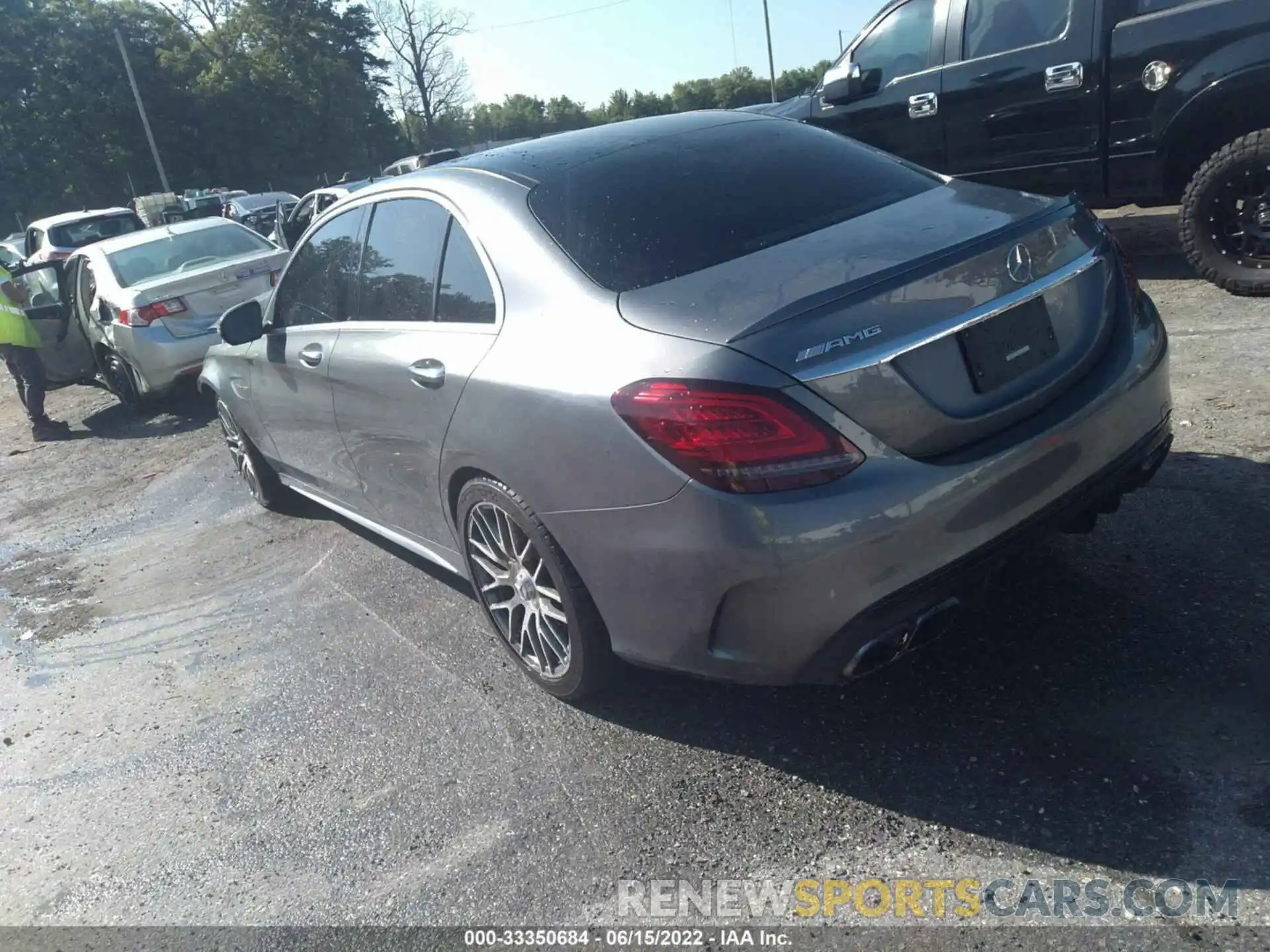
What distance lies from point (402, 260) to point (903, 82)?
4973mm

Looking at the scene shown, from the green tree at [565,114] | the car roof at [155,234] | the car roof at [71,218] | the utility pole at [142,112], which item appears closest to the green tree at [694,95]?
the green tree at [565,114]

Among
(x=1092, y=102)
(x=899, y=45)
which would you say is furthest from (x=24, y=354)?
(x=1092, y=102)

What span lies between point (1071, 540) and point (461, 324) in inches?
90.8

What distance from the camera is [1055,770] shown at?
2701 mm

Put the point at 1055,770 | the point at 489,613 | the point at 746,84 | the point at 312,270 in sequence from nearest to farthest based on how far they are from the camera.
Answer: the point at 1055,770
the point at 489,613
the point at 312,270
the point at 746,84

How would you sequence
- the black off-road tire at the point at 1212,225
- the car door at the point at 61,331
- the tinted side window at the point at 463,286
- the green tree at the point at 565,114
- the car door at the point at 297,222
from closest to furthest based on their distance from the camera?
1. the tinted side window at the point at 463,286
2. the black off-road tire at the point at 1212,225
3. the car door at the point at 61,331
4. the car door at the point at 297,222
5. the green tree at the point at 565,114

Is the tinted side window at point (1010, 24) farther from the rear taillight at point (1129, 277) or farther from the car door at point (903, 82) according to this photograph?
the rear taillight at point (1129, 277)

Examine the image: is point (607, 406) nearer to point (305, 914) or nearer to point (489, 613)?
point (489, 613)

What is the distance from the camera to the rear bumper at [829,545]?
2494 mm

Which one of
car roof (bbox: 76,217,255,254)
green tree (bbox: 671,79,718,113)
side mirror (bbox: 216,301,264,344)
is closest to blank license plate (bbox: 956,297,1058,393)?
side mirror (bbox: 216,301,264,344)

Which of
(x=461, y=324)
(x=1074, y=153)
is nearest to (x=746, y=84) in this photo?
(x=1074, y=153)

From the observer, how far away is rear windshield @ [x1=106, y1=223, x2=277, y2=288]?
373 inches

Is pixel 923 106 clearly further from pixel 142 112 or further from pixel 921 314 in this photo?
pixel 142 112

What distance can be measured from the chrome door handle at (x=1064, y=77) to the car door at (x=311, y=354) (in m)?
4.62
